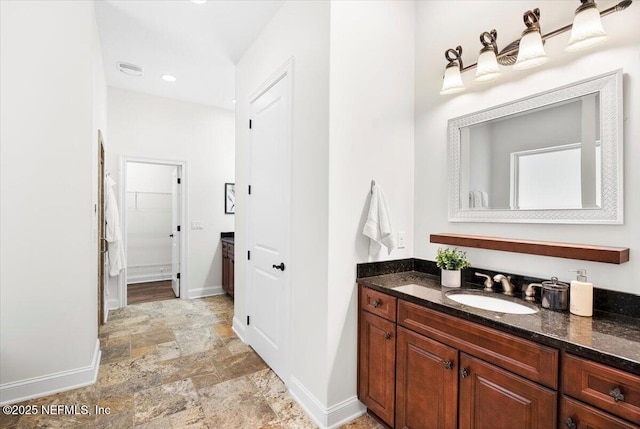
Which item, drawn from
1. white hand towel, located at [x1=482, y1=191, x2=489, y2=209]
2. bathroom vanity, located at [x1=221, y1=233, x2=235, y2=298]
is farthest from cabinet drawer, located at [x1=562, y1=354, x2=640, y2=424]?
bathroom vanity, located at [x1=221, y1=233, x2=235, y2=298]

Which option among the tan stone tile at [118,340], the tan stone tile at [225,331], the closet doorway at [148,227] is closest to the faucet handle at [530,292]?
the tan stone tile at [225,331]

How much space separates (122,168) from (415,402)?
4.52 m

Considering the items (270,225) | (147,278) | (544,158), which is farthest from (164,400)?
(147,278)

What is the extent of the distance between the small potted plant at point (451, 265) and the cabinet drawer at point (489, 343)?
373 millimetres

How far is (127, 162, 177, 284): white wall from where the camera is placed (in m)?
5.89

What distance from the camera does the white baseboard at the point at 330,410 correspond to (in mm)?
1919

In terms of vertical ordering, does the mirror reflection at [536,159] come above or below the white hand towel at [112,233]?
above

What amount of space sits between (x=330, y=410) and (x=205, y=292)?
350 cm

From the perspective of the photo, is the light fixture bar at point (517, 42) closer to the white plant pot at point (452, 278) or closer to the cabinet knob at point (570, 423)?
the white plant pot at point (452, 278)

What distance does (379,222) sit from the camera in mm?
1992

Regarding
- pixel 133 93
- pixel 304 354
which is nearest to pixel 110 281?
pixel 133 93

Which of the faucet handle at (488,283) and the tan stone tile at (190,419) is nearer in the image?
the faucet handle at (488,283)

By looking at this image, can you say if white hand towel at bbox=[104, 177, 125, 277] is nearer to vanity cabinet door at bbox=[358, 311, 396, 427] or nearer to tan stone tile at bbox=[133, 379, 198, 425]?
tan stone tile at bbox=[133, 379, 198, 425]

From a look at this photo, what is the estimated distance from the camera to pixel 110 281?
4152 millimetres
